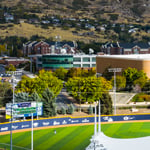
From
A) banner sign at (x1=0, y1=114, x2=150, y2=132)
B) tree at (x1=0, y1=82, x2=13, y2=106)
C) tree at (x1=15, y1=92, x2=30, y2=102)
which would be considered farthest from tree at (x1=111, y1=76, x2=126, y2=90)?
tree at (x1=15, y1=92, x2=30, y2=102)

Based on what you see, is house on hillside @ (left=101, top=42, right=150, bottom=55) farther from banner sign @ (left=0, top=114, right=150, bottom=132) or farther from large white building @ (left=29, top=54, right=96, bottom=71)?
banner sign @ (left=0, top=114, right=150, bottom=132)

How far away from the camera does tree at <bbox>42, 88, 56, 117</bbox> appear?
70312 mm

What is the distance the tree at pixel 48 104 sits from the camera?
7031 centimetres

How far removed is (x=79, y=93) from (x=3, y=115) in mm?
14914

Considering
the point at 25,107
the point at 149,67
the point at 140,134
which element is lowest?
the point at 140,134

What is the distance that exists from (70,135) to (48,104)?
11.3 m

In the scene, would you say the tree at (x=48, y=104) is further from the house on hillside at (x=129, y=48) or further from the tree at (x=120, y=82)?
the house on hillside at (x=129, y=48)

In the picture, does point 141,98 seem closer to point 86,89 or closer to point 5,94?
point 86,89

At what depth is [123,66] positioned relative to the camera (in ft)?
343

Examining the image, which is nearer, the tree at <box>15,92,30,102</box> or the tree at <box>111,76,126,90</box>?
the tree at <box>15,92,30,102</box>

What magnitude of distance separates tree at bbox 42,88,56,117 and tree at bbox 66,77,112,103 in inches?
311

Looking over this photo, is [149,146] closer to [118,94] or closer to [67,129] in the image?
[67,129]

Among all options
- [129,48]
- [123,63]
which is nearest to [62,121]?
[123,63]

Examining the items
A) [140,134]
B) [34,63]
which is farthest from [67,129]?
[34,63]
